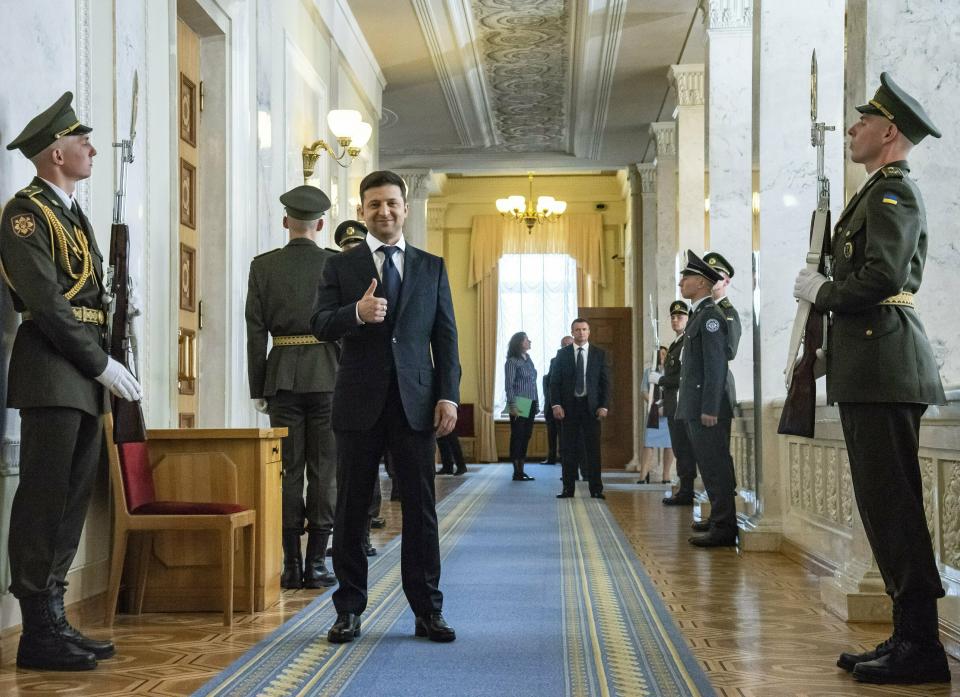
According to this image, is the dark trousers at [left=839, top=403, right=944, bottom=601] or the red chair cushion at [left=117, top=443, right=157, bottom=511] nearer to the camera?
the dark trousers at [left=839, top=403, right=944, bottom=601]

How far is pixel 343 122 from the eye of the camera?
7.68 m

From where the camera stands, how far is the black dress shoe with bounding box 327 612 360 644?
3453 mm

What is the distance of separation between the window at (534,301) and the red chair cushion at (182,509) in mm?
12829

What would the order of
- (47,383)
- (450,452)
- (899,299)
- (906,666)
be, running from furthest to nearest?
(450,452) < (47,383) < (899,299) < (906,666)

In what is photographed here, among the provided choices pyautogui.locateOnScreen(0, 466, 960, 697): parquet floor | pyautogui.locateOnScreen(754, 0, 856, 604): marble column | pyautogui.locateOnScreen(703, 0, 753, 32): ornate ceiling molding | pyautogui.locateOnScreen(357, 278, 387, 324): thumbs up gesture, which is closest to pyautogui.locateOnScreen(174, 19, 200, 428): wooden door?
pyautogui.locateOnScreen(0, 466, 960, 697): parquet floor

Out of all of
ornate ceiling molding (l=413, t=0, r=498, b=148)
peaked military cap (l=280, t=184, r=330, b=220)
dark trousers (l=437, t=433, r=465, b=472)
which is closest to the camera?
peaked military cap (l=280, t=184, r=330, b=220)

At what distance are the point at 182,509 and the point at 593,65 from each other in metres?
7.75

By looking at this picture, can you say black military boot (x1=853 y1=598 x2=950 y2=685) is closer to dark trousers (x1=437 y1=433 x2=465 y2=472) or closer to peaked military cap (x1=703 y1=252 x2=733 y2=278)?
peaked military cap (x1=703 y1=252 x2=733 y2=278)

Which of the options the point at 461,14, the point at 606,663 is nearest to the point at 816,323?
the point at 606,663

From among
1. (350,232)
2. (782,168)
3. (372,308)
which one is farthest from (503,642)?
(782,168)

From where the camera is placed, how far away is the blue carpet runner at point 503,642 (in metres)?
2.91

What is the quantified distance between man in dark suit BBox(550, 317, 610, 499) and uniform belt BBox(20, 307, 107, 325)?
6113mm

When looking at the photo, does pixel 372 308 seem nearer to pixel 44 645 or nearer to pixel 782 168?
pixel 44 645

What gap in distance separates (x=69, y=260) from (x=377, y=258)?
35.4 inches
